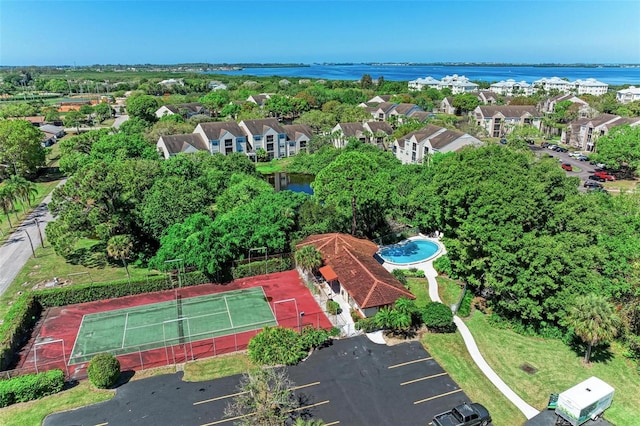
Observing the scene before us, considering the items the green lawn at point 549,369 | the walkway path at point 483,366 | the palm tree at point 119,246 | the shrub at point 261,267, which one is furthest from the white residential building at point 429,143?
the palm tree at point 119,246

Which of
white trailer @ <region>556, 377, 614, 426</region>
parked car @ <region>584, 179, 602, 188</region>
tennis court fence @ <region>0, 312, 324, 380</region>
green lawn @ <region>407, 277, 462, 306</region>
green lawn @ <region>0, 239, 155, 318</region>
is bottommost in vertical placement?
green lawn @ <region>407, 277, 462, 306</region>

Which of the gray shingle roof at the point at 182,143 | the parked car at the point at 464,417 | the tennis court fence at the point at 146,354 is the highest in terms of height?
the gray shingle roof at the point at 182,143

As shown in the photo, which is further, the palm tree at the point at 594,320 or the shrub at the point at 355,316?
the shrub at the point at 355,316

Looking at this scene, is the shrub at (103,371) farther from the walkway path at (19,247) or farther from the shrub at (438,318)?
the shrub at (438,318)

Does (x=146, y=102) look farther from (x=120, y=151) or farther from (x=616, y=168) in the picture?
(x=616, y=168)

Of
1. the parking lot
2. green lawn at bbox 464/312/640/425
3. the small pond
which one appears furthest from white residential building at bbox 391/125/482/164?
the parking lot

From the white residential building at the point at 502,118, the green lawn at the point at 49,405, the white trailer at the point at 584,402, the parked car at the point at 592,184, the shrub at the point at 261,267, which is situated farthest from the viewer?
the white residential building at the point at 502,118

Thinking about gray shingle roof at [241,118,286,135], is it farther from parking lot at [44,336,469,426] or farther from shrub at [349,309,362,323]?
parking lot at [44,336,469,426]
